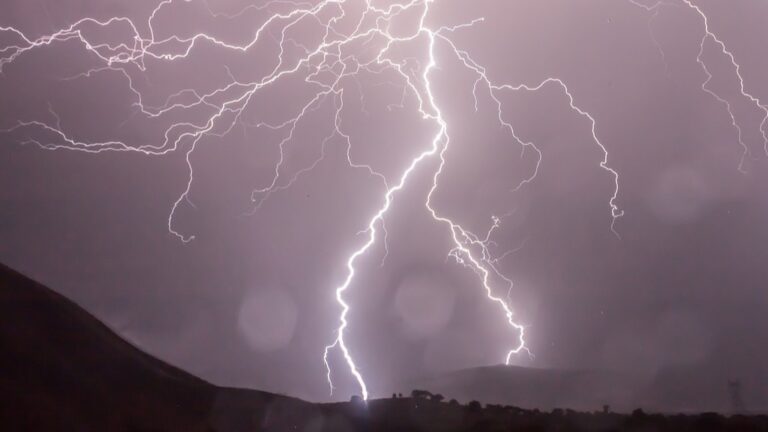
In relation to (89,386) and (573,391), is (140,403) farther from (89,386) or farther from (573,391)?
(573,391)

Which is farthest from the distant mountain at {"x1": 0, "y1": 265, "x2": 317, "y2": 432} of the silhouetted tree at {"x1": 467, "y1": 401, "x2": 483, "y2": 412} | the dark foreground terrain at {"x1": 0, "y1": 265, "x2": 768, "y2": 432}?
the silhouetted tree at {"x1": 467, "y1": 401, "x2": 483, "y2": 412}

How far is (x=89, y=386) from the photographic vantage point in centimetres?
726

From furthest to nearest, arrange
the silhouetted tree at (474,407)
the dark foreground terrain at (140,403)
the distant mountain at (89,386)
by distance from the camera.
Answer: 1. the silhouetted tree at (474,407)
2. the dark foreground terrain at (140,403)
3. the distant mountain at (89,386)

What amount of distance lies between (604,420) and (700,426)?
1.06m

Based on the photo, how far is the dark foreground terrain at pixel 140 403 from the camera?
21.7 ft

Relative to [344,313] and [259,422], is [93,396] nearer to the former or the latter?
[259,422]

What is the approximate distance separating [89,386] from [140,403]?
62 cm

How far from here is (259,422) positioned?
823 cm

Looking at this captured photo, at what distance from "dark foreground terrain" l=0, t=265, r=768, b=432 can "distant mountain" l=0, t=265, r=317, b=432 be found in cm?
1

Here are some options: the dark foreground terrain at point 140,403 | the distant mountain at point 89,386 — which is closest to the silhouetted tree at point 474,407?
the dark foreground terrain at point 140,403

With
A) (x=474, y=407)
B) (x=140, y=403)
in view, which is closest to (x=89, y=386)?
(x=140, y=403)

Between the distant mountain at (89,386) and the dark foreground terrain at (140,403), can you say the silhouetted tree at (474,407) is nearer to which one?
the dark foreground terrain at (140,403)

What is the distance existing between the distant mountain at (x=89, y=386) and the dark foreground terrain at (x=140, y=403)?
1 centimetres

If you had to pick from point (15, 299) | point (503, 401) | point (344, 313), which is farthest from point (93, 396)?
point (503, 401)
